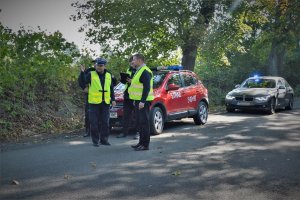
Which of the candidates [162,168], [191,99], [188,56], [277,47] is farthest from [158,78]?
[277,47]

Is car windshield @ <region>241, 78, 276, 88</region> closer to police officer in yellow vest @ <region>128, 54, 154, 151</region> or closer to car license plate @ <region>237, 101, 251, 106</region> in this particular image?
car license plate @ <region>237, 101, 251, 106</region>

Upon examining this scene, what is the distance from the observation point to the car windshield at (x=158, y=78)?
1215 cm

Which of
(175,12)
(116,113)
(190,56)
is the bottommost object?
(116,113)

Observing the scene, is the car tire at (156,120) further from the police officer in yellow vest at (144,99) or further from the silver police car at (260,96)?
the silver police car at (260,96)

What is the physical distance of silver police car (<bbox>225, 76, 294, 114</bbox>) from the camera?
17075 millimetres

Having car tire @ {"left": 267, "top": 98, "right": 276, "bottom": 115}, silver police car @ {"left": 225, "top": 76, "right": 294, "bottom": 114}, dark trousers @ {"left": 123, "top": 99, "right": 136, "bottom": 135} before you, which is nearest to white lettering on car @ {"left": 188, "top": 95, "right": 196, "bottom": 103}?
dark trousers @ {"left": 123, "top": 99, "right": 136, "bottom": 135}

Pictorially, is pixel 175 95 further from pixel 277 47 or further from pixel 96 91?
pixel 277 47

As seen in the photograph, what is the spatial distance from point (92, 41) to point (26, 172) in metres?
12.5

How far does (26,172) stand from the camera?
23.6 ft

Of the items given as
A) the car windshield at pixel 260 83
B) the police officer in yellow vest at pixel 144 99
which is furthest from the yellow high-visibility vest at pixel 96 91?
the car windshield at pixel 260 83

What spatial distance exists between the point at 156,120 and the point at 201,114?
106 inches

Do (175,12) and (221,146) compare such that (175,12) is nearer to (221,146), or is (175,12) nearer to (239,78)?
(221,146)

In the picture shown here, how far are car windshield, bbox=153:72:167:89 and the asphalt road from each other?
146 centimetres

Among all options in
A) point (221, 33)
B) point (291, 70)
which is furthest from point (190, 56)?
point (291, 70)
